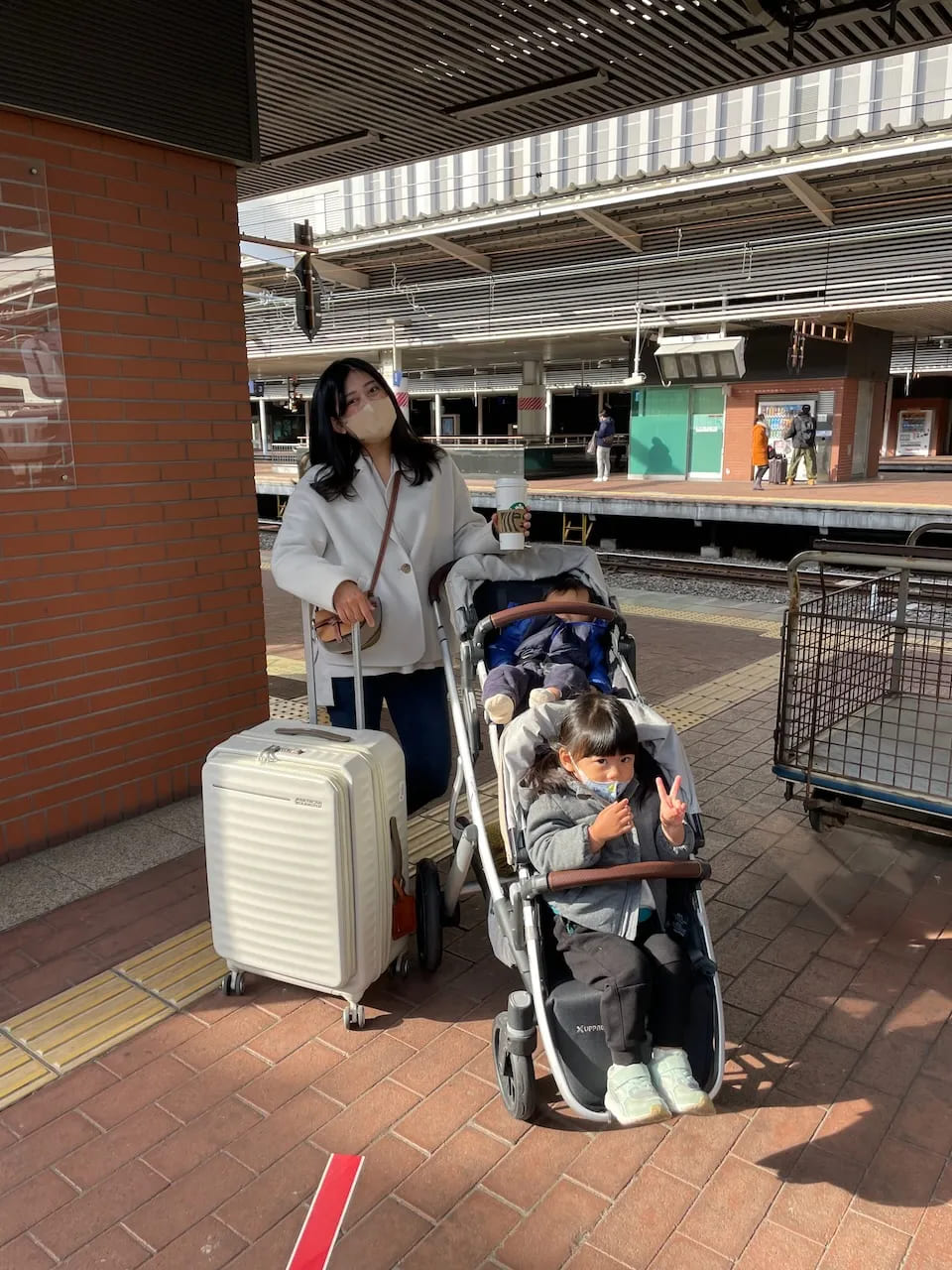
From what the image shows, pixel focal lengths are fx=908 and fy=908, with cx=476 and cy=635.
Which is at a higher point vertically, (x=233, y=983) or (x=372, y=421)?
(x=372, y=421)

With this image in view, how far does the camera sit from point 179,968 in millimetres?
3350

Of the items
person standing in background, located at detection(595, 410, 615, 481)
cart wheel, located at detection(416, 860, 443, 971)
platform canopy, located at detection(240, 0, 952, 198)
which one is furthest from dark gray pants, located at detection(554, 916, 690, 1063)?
person standing in background, located at detection(595, 410, 615, 481)

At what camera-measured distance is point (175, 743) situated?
4.72 metres

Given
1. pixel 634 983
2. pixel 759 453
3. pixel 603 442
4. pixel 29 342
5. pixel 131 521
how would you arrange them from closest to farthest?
pixel 634 983
pixel 29 342
pixel 131 521
pixel 759 453
pixel 603 442

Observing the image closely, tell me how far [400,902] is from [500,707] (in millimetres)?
807

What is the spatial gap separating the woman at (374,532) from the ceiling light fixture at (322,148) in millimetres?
4903

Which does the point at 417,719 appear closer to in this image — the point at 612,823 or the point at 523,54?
the point at 612,823

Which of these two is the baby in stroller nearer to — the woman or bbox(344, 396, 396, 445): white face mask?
the woman

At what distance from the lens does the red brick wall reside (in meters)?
4.05

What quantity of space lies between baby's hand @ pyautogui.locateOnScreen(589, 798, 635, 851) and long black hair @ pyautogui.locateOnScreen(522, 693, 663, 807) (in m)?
0.15

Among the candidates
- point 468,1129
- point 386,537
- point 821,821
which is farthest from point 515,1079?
point 821,821

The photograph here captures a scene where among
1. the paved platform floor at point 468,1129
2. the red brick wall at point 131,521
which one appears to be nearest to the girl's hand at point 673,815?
the paved platform floor at point 468,1129

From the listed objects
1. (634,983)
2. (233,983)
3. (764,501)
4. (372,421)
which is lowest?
(233,983)

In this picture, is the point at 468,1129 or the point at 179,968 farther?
the point at 179,968
